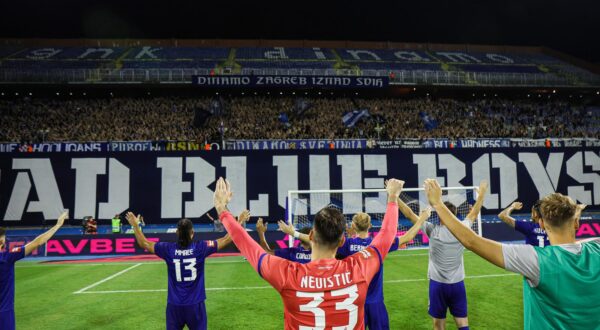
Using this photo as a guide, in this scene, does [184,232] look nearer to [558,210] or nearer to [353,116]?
[558,210]

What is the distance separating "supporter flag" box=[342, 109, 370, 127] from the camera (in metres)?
32.7

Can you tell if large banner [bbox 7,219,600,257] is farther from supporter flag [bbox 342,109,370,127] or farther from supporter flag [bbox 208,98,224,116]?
supporter flag [bbox 208,98,224,116]

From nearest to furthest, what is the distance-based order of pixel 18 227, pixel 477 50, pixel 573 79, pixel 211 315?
1. pixel 211 315
2. pixel 18 227
3. pixel 573 79
4. pixel 477 50

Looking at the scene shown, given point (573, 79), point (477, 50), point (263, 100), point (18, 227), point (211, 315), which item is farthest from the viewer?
point (477, 50)

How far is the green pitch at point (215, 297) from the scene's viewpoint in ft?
28.3

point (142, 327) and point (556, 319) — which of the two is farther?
point (142, 327)

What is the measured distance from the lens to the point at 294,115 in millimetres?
33781

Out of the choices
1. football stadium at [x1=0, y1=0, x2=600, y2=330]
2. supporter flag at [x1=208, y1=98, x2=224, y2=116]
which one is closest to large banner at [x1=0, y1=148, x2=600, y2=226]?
football stadium at [x1=0, y1=0, x2=600, y2=330]

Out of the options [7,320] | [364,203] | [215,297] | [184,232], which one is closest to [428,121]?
[364,203]

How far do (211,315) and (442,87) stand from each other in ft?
113

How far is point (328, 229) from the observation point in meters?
2.64

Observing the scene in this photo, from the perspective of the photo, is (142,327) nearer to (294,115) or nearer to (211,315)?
(211,315)

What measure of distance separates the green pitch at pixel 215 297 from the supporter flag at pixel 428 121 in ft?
64.5

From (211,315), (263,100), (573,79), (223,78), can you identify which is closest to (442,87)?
(573,79)
